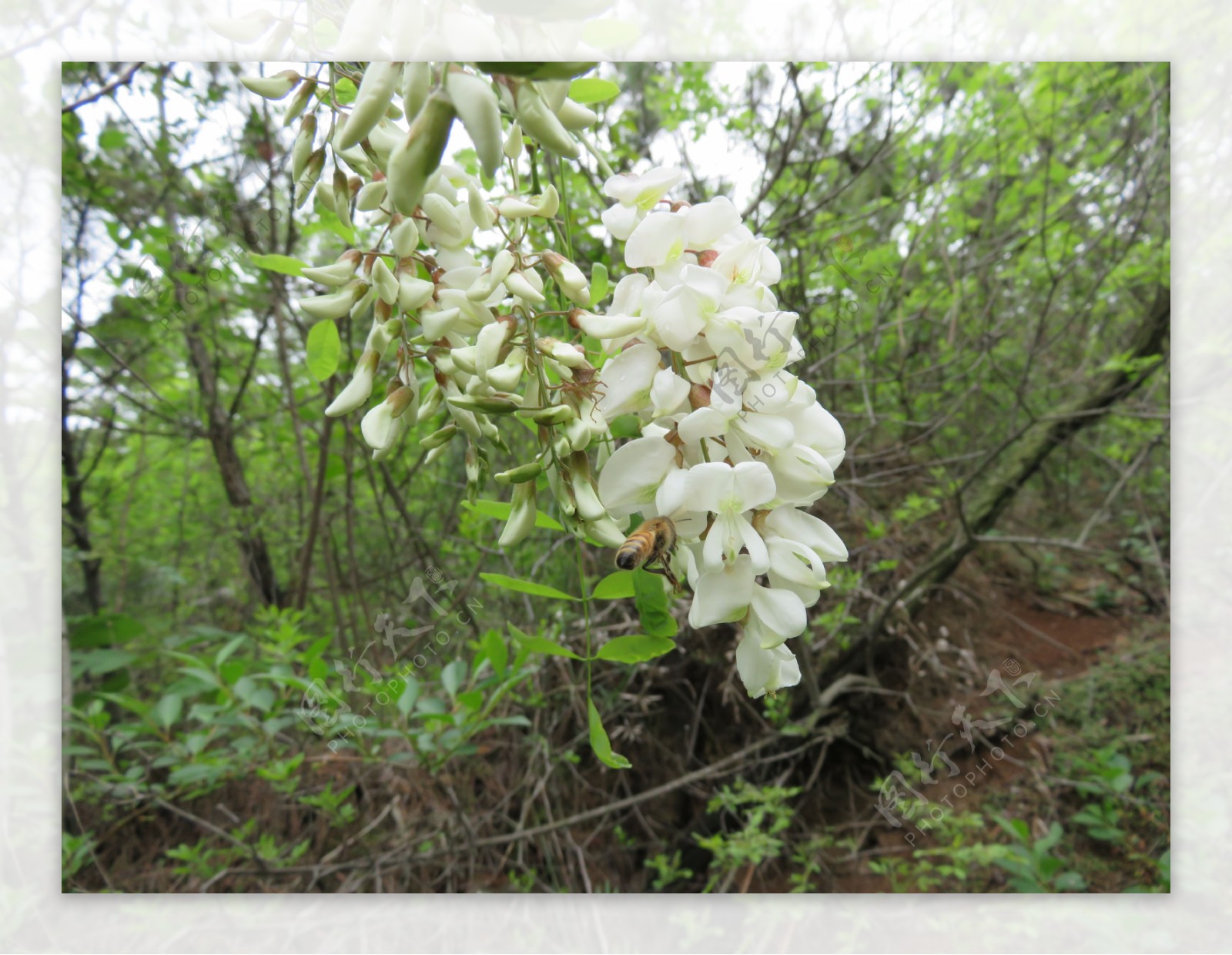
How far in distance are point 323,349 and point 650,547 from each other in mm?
264

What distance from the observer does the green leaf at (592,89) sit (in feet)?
1.20

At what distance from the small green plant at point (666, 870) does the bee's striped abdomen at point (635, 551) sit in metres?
0.80

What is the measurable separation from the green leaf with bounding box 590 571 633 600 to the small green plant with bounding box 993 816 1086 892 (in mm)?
848

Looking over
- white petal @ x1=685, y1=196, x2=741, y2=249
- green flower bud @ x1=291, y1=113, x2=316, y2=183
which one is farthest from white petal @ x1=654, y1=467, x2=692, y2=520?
green flower bud @ x1=291, y1=113, x2=316, y2=183

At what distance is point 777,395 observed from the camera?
0.92 ft

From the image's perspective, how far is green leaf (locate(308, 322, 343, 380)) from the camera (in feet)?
1.35

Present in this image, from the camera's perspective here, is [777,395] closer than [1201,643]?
Yes

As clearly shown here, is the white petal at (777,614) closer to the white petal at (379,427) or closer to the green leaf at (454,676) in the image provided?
the white petal at (379,427)

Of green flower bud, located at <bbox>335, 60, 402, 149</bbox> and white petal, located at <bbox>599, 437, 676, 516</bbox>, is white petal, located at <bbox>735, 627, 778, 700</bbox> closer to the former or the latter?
white petal, located at <bbox>599, 437, 676, 516</bbox>

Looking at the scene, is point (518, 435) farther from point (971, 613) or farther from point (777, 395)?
point (971, 613)

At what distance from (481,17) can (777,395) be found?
0.17 m

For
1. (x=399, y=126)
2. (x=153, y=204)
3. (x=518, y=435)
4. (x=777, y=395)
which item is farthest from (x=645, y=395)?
(x=153, y=204)

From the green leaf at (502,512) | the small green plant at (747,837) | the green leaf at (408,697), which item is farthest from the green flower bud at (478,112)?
the small green plant at (747,837)

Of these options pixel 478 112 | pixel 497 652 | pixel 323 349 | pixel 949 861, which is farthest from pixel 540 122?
pixel 949 861
